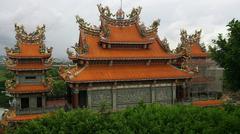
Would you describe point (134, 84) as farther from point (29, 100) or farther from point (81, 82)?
→ point (29, 100)

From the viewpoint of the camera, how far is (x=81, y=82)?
87.4 feet

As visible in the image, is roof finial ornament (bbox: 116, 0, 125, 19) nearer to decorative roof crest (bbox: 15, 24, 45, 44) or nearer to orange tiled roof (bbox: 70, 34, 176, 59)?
orange tiled roof (bbox: 70, 34, 176, 59)

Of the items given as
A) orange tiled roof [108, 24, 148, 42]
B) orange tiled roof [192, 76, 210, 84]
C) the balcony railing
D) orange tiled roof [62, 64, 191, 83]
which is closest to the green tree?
orange tiled roof [62, 64, 191, 83]

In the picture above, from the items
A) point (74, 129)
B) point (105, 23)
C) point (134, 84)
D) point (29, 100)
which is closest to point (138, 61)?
point (134, 84)

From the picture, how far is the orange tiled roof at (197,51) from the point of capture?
128 ft

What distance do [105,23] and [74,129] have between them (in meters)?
14.7

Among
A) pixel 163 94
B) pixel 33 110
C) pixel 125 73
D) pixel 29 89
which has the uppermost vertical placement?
pixel 125 73

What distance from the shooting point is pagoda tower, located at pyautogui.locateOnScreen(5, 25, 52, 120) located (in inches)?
1140

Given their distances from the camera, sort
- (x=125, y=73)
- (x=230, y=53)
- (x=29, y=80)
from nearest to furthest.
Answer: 1. (x=230, y=53)
2. (x=125, y=73)
3. (x=29, y=80)

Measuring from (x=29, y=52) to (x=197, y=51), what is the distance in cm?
2004

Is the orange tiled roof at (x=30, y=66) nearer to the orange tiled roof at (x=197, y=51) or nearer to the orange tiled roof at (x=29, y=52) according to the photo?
the orange tiled roof at (x=29, y=52)

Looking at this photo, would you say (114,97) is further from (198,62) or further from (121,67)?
(198,62)

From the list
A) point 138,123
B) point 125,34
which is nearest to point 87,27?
point 125,34

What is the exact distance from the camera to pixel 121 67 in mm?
29625
